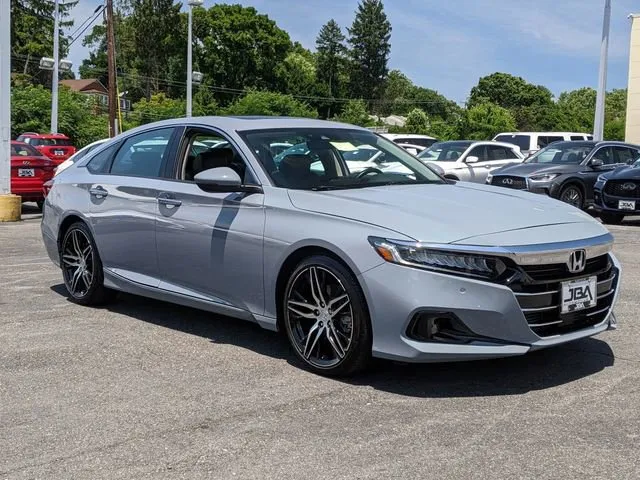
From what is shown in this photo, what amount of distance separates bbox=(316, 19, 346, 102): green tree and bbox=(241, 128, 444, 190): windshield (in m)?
99.9

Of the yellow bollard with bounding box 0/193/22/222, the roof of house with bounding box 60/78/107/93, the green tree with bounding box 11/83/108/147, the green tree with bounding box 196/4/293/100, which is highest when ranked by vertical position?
the green tree with bounding box 196/4/293/100

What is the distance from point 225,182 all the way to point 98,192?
1.79 m

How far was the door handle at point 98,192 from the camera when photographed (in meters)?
6.53

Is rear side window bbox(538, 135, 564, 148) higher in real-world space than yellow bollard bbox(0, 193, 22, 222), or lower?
higher

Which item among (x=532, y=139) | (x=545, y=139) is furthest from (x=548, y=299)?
(x=545, y=139)

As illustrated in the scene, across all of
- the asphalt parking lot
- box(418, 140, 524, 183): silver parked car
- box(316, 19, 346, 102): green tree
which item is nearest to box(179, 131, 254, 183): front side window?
the asphalt parking lot

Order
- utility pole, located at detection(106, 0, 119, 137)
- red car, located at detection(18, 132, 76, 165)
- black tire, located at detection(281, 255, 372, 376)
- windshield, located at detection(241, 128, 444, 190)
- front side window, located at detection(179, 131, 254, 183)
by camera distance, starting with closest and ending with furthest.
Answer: black tire, located at detection(281, 255, 372, 376) < windshield, located at detection(241, 128, 444, 190) < front side window, located at detection(179, 131, 254, 183) < red car, located at detection(18, 132, 76, 165) < utility pole, located at detection(106, 0, 119, 137)

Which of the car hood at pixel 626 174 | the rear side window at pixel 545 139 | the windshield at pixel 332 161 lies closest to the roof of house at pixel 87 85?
the rear side window at pixel 545 139

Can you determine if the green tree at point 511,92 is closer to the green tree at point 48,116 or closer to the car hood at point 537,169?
the green tree at point 48,116

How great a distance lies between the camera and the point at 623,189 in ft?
47.9

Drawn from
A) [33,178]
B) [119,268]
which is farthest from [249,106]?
[119,268]

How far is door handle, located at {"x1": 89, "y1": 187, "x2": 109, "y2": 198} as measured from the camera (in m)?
6.53

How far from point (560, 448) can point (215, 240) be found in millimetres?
2647

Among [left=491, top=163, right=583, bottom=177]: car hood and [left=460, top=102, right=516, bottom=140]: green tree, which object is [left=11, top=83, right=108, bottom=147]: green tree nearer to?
[left=460, top=102, right=516, bottom=140]: green tree
